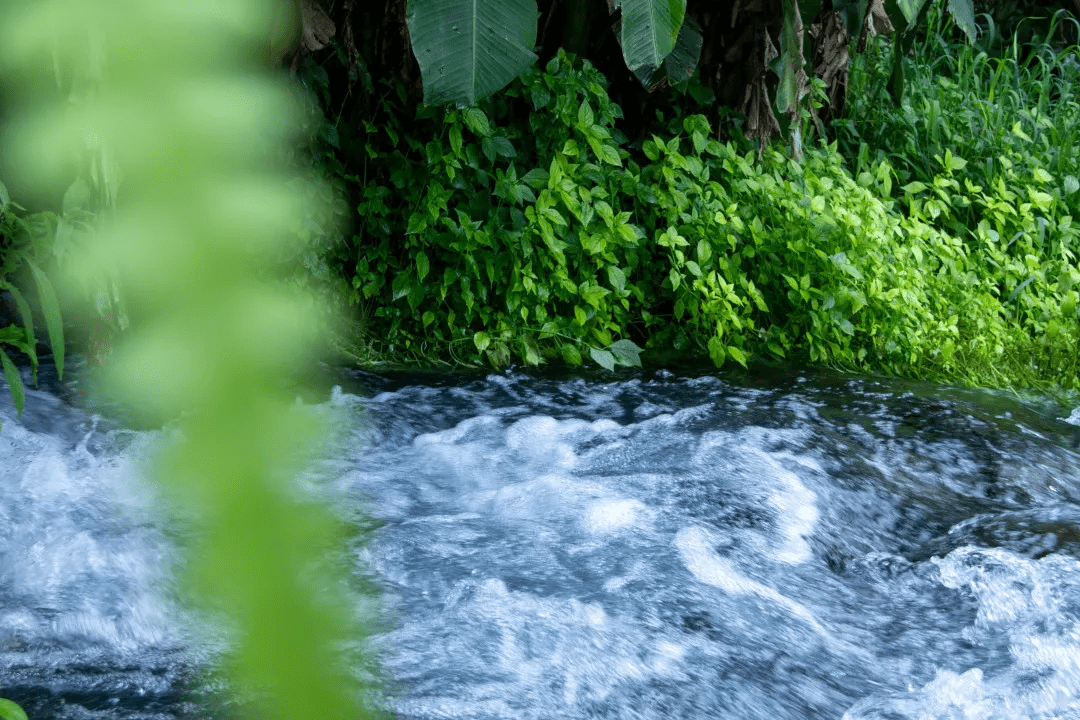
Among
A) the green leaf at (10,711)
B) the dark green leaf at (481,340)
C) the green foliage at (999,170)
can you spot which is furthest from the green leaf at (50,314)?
the green foliage at (999,170)

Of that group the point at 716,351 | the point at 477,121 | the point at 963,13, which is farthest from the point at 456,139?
the point at 963,13

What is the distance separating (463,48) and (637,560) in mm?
1668

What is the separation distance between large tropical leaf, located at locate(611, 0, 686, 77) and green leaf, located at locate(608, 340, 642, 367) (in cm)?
92

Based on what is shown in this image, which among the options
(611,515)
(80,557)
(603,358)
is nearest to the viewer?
(80,557)

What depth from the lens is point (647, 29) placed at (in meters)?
3.33

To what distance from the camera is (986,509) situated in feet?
8.98

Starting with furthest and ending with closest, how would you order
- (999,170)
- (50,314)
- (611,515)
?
(999,170)
(611,515)
(50,314)

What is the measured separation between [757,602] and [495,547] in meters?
0.57

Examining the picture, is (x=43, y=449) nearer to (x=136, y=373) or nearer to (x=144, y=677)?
(x=144, y=677)

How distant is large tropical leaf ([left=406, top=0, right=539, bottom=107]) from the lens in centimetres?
324

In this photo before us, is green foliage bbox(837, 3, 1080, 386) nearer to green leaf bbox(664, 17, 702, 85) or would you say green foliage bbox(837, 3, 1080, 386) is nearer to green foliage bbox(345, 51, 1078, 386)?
green foliage bbox(345, 51, 1078, 386)

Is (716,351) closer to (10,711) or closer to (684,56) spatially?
(684,56)

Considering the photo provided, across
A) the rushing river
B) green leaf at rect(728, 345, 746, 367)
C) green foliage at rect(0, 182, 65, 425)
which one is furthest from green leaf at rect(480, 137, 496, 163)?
green foliage at rect(0, 182, 65, 425)

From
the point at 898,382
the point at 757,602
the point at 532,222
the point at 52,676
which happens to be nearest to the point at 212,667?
the point at 52,676
